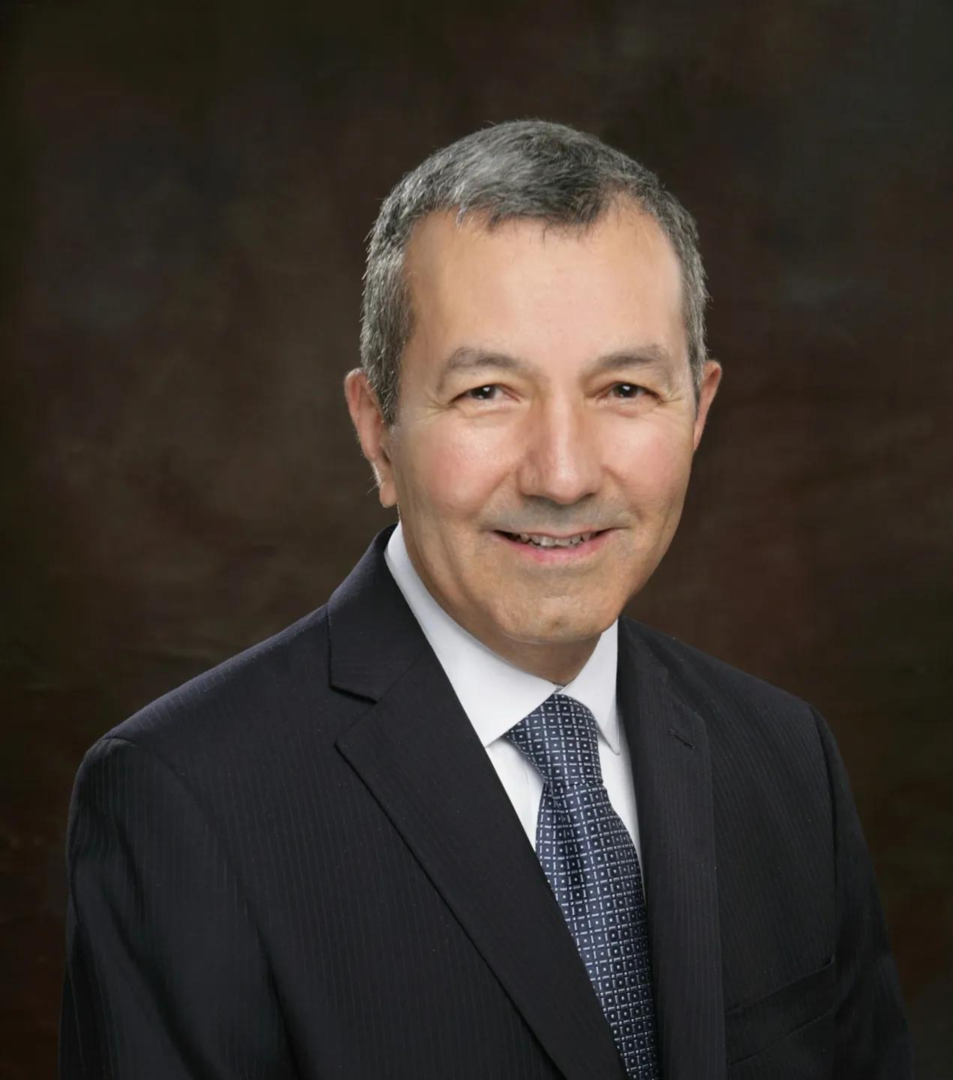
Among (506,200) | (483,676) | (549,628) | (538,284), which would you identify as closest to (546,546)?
(549,628)

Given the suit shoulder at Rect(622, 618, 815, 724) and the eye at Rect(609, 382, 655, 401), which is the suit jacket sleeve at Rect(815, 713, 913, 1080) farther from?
the eye at Rect(609, 382, 655, 401)

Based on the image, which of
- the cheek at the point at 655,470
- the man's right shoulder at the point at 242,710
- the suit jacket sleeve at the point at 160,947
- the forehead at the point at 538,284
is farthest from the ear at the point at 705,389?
the suit jacket sleeve at the point at 160,947

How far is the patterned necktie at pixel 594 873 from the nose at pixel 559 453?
335 mm

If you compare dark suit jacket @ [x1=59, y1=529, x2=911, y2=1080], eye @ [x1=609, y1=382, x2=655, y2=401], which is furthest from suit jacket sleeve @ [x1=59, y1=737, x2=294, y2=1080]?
eye @ [x1=609, y1=382, x2=655, y2=401]

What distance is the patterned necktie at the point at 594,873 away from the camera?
2342 mm

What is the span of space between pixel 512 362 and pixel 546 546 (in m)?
0.26

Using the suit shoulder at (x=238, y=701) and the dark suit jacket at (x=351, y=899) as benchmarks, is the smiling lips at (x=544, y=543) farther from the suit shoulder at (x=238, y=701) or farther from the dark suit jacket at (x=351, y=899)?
the suit shoulder at (x=238, y=701)

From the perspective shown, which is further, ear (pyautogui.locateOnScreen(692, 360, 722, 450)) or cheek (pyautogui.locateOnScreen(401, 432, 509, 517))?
ear (pyautogui.locateOnScreen(692, 360, 722, 450))

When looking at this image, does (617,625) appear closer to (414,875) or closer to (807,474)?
(414,875)

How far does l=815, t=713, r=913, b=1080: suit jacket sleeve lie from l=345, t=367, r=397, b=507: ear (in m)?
0.86

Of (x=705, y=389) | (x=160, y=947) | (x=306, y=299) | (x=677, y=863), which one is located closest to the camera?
(x=160, y=947)

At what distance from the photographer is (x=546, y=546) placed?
2344 millimetres

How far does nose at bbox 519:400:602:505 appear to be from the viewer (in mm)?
2248

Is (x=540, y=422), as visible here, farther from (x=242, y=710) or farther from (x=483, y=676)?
(x=242, y=710)
